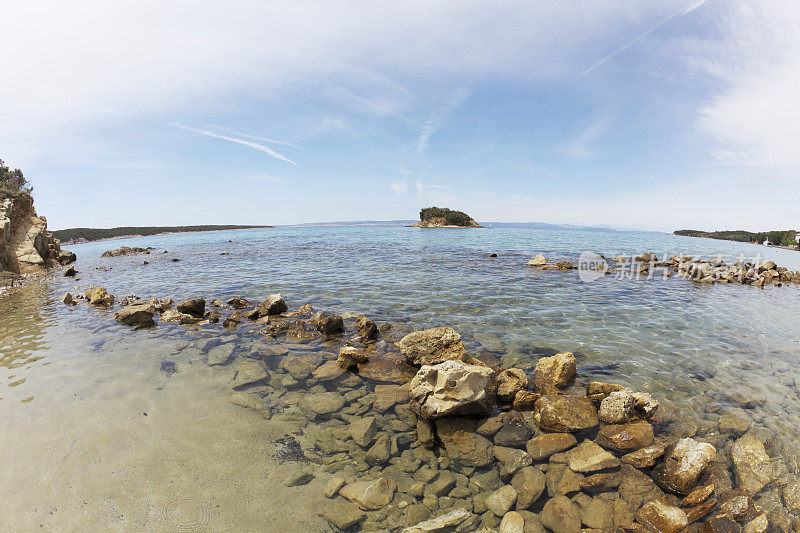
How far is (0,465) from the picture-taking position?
5250 mm

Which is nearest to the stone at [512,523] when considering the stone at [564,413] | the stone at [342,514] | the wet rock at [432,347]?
the stone at [342,514]

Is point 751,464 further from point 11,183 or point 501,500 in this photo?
point 11,183

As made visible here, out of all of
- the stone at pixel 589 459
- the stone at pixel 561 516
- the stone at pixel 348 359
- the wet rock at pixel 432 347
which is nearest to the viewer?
the stone at pixel 561 516

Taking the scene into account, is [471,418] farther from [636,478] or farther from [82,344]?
[82,344]

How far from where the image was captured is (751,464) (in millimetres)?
5664

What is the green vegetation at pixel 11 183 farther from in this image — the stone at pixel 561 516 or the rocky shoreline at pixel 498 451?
the stone at pixel 561 516

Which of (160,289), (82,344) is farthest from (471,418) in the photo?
(160,289)

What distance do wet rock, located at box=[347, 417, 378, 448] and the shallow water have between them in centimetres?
29

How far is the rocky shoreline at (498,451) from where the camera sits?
472 cm

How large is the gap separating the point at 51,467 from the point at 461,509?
705cm

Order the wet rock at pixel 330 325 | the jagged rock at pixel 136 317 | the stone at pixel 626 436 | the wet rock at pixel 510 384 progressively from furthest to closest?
1. the jagged rock at pixel 136 317
2. the wet rock at pixel 330 325
3. the wet rock at pixel 510 384
4. the stone at pixel 626 436

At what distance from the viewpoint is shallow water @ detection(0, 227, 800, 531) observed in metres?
4.86

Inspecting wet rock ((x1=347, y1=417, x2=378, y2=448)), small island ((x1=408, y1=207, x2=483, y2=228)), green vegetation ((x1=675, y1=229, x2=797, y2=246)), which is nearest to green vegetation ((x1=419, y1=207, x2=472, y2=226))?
small island ((x1=408, y1=207, x2=483, y2=228))

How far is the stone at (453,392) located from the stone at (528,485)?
1.60 metres
